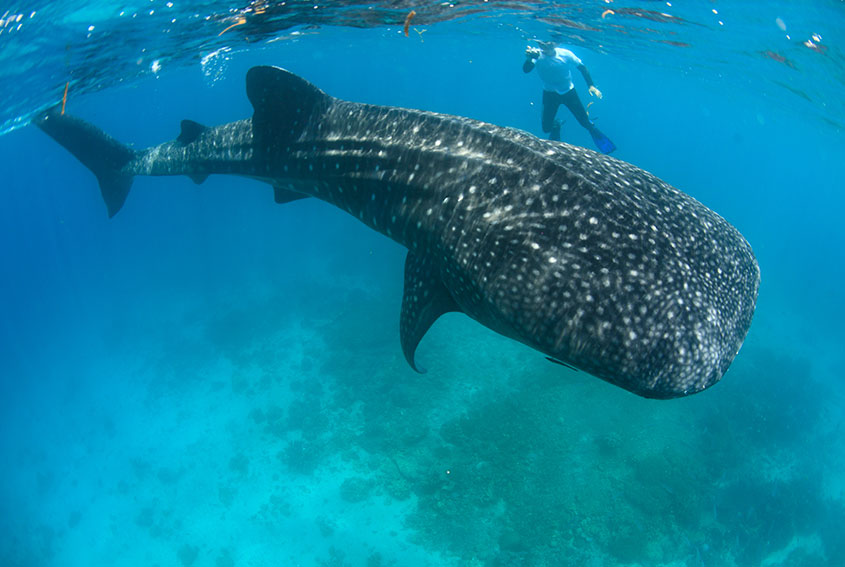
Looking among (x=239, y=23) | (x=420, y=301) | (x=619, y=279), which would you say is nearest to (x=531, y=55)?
(x=239, y=23)

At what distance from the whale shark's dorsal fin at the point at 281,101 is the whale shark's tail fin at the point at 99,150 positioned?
16.9 ft

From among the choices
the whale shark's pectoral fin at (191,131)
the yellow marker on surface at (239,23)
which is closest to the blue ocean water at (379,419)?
the yellow marker on surface at (239,23)

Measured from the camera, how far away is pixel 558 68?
18.8 meters

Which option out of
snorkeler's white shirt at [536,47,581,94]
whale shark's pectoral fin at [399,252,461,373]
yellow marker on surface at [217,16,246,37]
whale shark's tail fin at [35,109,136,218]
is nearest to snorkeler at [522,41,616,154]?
snorkeler's white shirt at [536,47,581,94]

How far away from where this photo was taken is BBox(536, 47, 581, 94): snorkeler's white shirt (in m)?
18.7

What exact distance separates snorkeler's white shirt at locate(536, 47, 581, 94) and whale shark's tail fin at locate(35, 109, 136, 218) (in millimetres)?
15450

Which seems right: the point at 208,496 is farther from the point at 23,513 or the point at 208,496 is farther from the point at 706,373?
the point at 706,373

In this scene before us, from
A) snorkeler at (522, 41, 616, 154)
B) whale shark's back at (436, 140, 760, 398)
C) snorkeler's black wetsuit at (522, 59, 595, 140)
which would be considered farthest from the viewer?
snorkeler's black wetsuit at (522, 59, 595, 140)

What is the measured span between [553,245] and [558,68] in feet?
59.0

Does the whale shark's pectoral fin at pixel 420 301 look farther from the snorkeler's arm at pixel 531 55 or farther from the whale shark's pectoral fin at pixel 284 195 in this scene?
the snorkeler's arm at pixel 531 55

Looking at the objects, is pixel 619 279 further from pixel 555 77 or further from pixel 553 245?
pixel 555 77

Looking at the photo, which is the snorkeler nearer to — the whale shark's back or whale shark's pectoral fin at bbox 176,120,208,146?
whale shark's pectoral fin at bbox 176,120,208,146

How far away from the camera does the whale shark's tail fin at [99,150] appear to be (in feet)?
31.2

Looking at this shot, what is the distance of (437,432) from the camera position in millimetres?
14156
